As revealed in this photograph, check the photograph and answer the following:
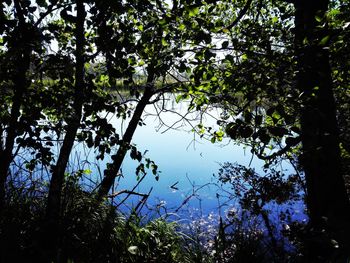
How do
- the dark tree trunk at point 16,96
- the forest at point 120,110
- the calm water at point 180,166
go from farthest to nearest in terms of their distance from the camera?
the calm water at point 180,166
the dark tree trunk at point 16,96
the forest at point 120,110

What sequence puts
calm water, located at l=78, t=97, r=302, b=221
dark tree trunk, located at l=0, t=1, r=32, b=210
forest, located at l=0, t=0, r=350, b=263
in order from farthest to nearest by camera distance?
calm water, located at l=78, t=97, r=302, b=221, dark tree trunk, located at l=0, t=1, r=32, b=210, forest, located at l=0, t=0, r=350, b=263

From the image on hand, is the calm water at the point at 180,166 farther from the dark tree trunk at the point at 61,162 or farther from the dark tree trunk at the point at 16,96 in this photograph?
the dark tree trunk at the point at 61,162

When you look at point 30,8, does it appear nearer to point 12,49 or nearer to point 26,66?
point 12,49

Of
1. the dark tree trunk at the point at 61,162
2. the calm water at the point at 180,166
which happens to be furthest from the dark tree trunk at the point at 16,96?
the calm water at the point at 180,166

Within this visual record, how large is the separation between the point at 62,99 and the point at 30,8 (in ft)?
3.19

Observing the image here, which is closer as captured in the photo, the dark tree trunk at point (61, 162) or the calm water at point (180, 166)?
the dark tree trunk at point (61, 162)

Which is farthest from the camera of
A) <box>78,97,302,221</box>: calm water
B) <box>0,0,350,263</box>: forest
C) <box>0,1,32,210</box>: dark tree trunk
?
<box>78,97,302,221</box>: calm water

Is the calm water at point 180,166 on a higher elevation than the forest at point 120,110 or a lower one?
higher

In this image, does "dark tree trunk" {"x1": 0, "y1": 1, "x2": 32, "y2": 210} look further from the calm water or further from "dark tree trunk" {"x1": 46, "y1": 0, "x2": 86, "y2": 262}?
the calm water

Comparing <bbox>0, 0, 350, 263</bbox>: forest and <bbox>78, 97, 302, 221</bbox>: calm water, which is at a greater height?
<bbox>78, 97, 302, 221</bbox>: calm water

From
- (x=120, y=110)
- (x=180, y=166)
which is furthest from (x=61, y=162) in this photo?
(x=180, y=166)

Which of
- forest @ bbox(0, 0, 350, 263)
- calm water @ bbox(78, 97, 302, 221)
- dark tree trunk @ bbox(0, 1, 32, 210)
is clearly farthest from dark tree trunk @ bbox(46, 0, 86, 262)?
calm water @ bbox(78, 97, 302, 221)

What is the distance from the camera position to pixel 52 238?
108 inches

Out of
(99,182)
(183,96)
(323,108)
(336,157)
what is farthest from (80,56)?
(336,157)
